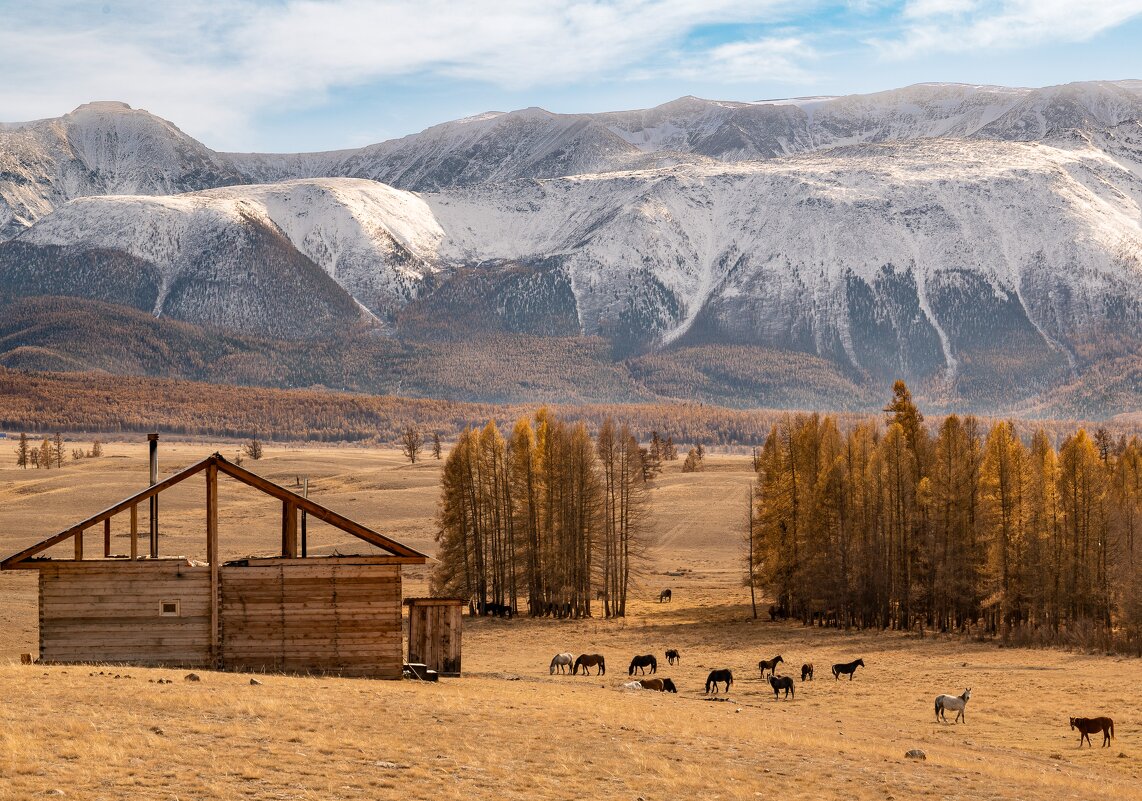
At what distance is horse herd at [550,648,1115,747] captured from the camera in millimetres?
37969

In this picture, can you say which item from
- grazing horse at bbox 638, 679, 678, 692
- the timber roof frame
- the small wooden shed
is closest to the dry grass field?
the small wooden shed

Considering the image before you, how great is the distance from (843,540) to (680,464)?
115380 mm

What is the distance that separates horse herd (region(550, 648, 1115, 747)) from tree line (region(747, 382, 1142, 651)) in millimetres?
19282

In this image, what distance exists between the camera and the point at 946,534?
2982 inches

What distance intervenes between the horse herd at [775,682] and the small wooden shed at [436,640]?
572 centimetres

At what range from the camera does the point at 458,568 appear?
8294 centimetres

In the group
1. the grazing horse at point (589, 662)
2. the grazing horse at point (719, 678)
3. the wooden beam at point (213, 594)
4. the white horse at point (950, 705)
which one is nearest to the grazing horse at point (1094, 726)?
the white horse at point (950, 705)

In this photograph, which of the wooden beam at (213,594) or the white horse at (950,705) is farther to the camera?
the white horse at (950,705)

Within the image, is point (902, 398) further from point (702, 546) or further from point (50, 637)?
point (50, 637)

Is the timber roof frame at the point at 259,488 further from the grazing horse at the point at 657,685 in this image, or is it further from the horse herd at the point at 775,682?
the horse herd at the point at 775,682

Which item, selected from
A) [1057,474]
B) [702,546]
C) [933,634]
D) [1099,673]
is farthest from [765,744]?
[702,546]

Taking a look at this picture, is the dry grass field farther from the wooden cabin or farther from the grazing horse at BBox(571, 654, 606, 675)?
the wooden cabin

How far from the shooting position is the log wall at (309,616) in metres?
40.1

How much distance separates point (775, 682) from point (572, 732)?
1663 cm
